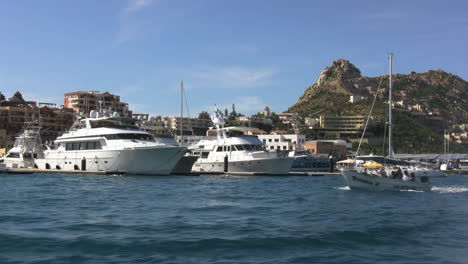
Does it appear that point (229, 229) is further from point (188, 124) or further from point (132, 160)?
point (188, 124)

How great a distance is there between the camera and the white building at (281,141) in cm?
10911

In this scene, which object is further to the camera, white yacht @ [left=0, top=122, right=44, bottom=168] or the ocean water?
white yacht @ [left=0, top=122, right=44, bottom=168]

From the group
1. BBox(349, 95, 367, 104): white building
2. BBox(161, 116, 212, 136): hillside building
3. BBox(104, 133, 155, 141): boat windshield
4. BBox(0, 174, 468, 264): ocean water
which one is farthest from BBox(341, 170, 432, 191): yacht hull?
BBox(349, 95, 367, 104): white building

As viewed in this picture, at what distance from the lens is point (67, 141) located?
51.5 m

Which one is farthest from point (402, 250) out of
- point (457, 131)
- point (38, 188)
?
point (457, 131)

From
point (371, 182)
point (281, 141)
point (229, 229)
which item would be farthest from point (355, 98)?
point (229, 229)

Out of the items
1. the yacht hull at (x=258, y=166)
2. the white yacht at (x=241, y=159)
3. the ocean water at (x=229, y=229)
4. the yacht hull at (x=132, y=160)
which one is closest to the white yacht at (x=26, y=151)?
the yacht hull at (x=132, y=160)

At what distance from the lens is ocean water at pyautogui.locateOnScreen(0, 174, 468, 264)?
A: 43.0ft

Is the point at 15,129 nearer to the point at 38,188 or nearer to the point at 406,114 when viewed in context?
the point at 38,188

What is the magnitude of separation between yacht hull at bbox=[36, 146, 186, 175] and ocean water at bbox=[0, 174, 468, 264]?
18.7 meters

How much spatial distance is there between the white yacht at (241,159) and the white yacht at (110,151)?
6.32 meters

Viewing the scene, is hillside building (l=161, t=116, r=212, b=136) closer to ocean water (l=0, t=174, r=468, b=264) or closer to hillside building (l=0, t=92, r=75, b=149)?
hillside building (l=0, t=92, r=75, b=149)

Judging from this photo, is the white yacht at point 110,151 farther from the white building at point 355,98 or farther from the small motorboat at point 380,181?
the white building at point 355,98

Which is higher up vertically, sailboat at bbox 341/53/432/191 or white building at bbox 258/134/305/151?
white building at bbox 258/134/305/151
